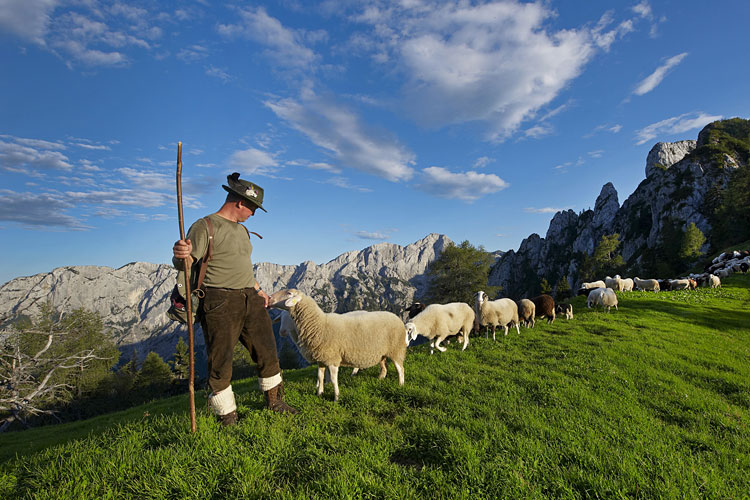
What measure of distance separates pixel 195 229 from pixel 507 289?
488ft

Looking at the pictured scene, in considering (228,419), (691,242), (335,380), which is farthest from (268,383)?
(691,242)

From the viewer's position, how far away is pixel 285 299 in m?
5.88

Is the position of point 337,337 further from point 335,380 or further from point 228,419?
point 228,419

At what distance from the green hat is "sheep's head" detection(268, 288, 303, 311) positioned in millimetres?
1920

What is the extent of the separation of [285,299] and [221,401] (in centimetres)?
201

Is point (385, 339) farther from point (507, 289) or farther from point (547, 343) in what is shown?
point (507, 289)

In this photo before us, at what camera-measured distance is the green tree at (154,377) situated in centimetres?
4341

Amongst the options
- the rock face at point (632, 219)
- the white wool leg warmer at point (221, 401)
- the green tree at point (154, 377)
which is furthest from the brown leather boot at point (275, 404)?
the rock face at point (632, 219)

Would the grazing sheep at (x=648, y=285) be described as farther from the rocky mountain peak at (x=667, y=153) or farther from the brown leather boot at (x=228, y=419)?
the rocky mountain peak at (x=667, y=153)

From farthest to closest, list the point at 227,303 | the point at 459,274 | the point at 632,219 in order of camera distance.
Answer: the point at 632,219 < the point at 459,274 < the point at 227,303

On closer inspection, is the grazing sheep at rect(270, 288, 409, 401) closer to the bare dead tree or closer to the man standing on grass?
the man standing on grass

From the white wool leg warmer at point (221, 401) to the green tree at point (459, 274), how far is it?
38.2 m

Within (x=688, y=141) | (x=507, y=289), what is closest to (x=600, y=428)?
(x=507, y=289)

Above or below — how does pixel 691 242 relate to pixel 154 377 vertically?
above
